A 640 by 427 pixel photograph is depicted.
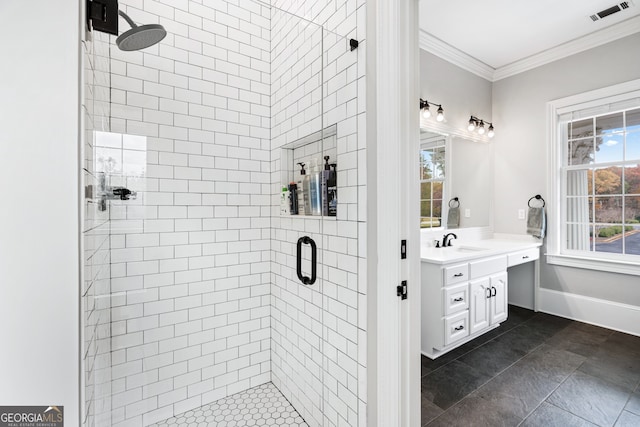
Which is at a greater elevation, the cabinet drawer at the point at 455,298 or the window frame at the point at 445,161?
the window frame at the point at 445,161

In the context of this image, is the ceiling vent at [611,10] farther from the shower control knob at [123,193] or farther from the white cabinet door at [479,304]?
the shower control knob at [123,193]

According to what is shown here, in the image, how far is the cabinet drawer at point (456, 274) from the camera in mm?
2281

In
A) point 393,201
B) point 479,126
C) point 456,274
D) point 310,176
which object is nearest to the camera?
point 393,201

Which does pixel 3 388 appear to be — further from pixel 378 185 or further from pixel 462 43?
pixel 462 43

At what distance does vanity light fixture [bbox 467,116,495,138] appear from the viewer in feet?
11.1

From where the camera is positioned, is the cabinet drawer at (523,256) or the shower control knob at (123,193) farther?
the cabinet drawer at (523,256)

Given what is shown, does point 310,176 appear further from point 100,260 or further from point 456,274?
point 456,274

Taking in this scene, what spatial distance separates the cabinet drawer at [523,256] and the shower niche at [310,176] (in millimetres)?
2404

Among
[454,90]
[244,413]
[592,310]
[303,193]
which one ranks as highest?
[454,90]

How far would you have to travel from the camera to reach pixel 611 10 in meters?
2.62

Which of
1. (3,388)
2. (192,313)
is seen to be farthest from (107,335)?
(3,388)

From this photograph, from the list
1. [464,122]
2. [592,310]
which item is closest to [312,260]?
[464,122]

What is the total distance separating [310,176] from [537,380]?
2.22 m

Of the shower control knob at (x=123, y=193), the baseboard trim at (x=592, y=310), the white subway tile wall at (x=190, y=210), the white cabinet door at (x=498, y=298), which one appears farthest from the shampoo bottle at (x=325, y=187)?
the baseboard trim at (x=592, y=310)
